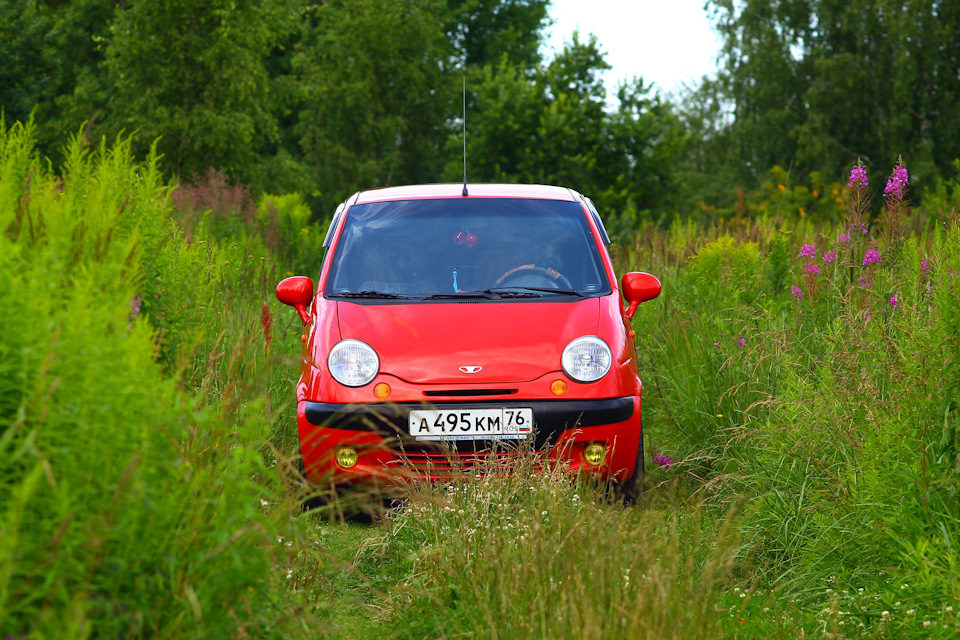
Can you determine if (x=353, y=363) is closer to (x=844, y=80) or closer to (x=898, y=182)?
(x=898, y=182)

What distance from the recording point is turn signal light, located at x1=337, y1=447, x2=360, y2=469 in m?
4.88

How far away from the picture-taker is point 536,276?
5625 millimetres

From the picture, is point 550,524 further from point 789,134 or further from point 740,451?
point 789,134

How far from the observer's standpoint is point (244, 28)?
84.8 feet

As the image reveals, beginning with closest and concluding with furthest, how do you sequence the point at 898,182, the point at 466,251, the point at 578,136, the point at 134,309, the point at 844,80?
the point at 134,309 < the point at 466,251 < the point at 898,182 < the point at 578,136 < the point at 844,80

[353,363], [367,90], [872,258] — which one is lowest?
[353,363]

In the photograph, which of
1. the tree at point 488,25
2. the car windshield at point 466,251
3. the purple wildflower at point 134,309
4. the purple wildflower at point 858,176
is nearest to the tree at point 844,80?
the tree at point 488,25

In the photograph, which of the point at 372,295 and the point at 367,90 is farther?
the point at 367,90

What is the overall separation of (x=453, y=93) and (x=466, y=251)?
3952cm

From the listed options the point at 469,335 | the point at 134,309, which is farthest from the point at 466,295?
the point at 134,309

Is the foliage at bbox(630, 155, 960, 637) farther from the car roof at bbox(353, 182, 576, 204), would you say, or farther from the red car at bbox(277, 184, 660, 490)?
the car roof at bbox(353, 182, 576, 204)

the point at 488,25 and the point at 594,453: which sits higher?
the point at 488,25

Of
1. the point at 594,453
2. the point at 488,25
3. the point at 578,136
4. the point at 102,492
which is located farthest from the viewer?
the point at 488,25

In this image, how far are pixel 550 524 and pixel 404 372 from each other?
1409 millimetres
